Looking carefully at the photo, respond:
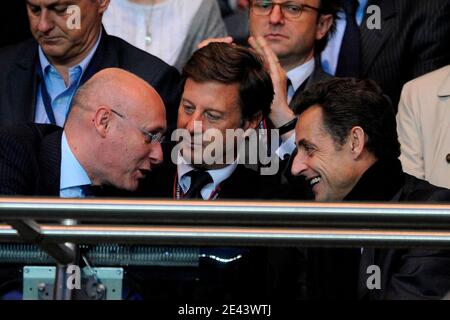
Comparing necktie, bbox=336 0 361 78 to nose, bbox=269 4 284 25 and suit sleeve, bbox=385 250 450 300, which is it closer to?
nose, bbox=269 4 284 25

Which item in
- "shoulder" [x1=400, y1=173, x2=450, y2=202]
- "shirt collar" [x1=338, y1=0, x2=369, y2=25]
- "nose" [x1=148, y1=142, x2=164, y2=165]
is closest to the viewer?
"shoulder" [x1=400, y1=173, x2=450, y2=202]

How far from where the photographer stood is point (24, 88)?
243 inches

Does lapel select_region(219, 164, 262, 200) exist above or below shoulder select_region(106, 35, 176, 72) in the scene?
below

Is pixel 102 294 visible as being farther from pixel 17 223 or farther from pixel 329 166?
pixel 329 166

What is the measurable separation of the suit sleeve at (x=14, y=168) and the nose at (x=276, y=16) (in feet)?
4.60

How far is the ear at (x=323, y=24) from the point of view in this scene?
6.57 metres

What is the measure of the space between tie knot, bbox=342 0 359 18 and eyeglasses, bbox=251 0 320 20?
335 mm

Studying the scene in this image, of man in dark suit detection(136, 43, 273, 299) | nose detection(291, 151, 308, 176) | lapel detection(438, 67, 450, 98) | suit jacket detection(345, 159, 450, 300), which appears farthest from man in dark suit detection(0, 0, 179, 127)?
suit jacket detection(345, 159, 450, 300)

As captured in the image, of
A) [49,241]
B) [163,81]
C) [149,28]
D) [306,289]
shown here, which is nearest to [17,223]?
[49,241]

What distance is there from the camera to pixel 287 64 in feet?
21.3

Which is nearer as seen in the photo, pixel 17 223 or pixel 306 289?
pixel 17 223

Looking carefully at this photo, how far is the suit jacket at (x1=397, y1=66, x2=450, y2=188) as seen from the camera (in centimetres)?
598

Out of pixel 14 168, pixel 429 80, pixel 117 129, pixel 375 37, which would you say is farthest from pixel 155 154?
pixel 375 37

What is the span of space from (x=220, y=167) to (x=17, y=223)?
2.09m
